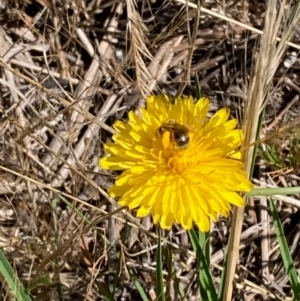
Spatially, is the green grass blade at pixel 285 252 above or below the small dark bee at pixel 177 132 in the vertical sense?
below

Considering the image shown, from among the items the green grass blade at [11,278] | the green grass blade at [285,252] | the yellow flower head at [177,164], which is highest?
the yellow flower head at [177,164]

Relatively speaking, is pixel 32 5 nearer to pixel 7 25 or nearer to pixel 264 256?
pixel 7 25

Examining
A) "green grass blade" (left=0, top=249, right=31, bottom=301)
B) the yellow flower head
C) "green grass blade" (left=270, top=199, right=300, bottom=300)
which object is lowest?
"green grass blade" (left=0, top=249, right=31, bottom=301)

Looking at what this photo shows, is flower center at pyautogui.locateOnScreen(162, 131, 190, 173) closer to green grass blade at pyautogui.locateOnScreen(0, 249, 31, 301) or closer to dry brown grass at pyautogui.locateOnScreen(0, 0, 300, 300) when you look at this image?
green grass blade at pyautogui.locateOnScreen(0, 249, 31, 301)

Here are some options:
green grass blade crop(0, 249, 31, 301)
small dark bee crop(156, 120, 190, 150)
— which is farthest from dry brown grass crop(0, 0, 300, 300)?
small dark bee crop(156, 120, 190, 150)

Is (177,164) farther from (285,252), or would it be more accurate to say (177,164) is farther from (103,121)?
(103,121)

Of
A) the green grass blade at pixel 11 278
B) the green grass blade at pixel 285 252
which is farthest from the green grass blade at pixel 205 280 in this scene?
the green grass blade at pixel 11 278

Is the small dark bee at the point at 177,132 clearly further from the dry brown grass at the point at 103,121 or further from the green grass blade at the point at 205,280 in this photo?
the dry brown grass at the point at 103,121

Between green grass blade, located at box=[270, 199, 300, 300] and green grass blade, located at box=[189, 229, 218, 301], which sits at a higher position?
green grass blade, located at box=[270, 199, 300, 300]
